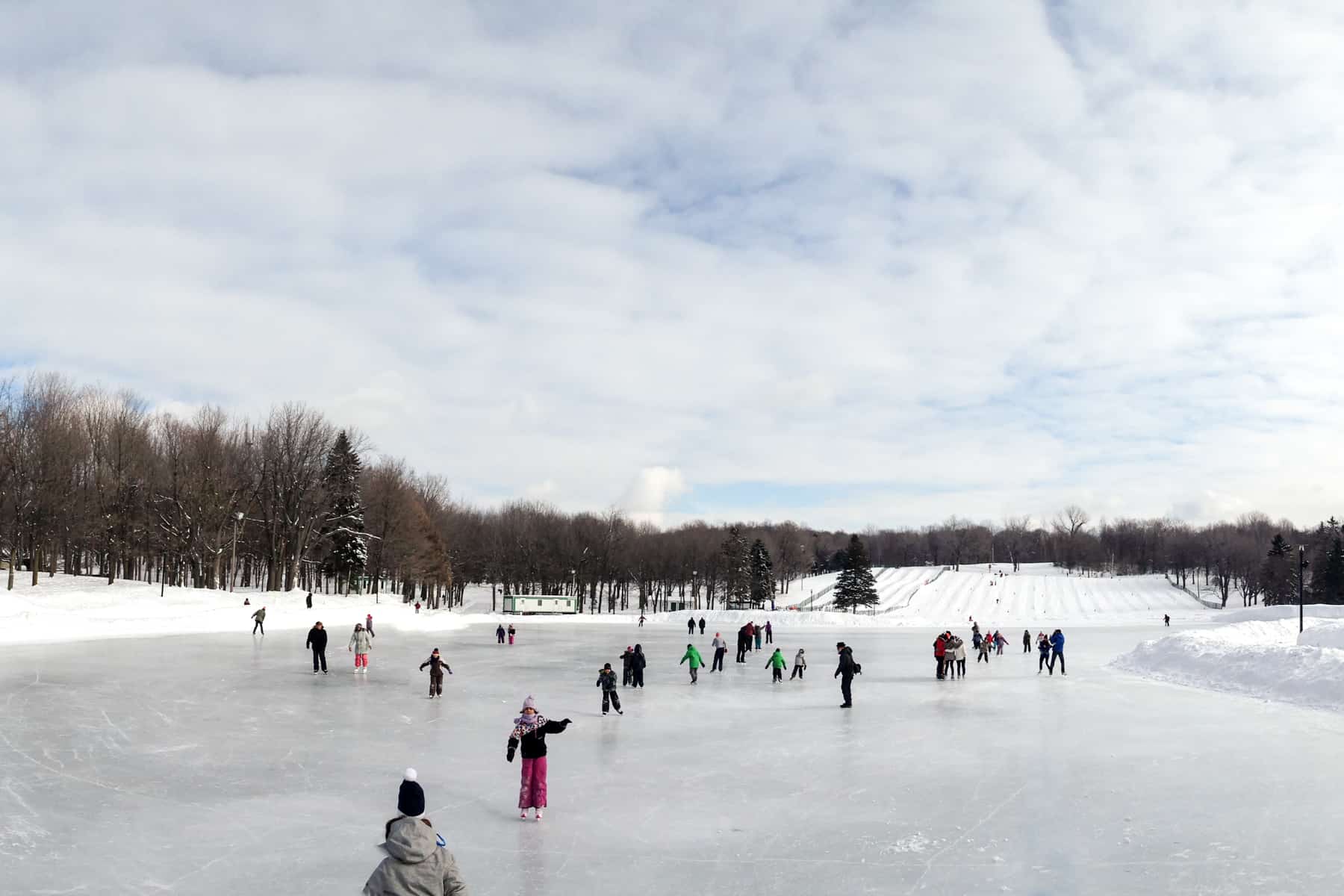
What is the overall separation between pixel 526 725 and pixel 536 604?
201 feet

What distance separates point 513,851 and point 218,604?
1769 inches

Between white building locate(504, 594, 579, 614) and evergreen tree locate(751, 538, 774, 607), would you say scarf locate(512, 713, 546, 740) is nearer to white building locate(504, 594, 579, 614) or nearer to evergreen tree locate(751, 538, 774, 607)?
white building locate(504, 594, 579, 614)

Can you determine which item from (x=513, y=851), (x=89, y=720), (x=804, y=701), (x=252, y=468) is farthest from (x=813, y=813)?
(x=252, y=468)

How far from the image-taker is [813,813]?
32.3 feet

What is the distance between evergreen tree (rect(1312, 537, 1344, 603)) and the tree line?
0.15 metres

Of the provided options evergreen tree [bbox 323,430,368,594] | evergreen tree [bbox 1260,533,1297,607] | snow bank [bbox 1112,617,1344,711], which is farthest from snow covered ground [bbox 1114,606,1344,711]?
evergreen tree [bbox 1260,533,1297,607]

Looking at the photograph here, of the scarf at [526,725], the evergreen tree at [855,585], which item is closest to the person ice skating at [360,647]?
the scarf at [526,725]

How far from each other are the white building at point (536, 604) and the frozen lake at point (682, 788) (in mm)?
47330

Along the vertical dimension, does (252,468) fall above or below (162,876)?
above

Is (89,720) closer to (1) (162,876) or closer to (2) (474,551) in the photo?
Result: (1) (162,876)

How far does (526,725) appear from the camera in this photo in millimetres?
9727

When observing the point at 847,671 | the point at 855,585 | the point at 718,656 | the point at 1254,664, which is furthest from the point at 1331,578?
the point at 847,671

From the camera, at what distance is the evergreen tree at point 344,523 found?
65.6m

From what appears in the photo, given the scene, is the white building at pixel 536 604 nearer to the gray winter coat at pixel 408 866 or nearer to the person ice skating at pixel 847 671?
the person ice skating at pixel 847 671
